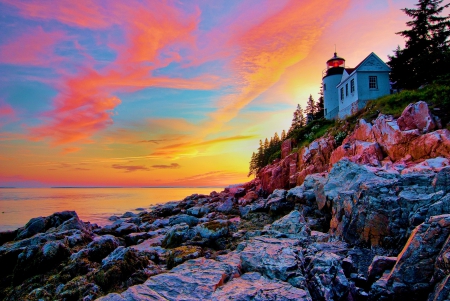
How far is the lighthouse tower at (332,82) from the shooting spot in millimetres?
36469

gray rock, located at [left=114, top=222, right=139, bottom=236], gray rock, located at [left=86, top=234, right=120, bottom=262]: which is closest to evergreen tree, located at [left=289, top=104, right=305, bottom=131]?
gray rock, located at [left=114, top=222, right=139, bottom=236]

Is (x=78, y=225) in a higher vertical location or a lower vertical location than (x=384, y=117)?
lower

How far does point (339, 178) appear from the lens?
13039 mm

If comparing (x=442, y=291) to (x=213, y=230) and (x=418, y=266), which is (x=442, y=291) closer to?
(x=418, y=266)

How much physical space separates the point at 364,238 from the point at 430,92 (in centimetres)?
1677

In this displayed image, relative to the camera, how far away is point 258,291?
15.1 ft

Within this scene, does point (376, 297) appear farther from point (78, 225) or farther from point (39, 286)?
point (78, 225)

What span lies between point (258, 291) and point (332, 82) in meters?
37.8

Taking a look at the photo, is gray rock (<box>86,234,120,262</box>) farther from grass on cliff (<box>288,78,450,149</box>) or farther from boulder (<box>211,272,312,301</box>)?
grass on cliff (<box>288,78,450,149</box>)

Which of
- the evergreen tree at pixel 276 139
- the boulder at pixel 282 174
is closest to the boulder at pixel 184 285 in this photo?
the boulder at pixel 282 174

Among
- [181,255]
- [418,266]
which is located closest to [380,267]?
[418,266]

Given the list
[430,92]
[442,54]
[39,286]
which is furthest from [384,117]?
[39,286]

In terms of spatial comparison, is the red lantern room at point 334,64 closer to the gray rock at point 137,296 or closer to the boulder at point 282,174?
the boulder at point 282,174

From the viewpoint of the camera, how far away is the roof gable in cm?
Answer: 2831
